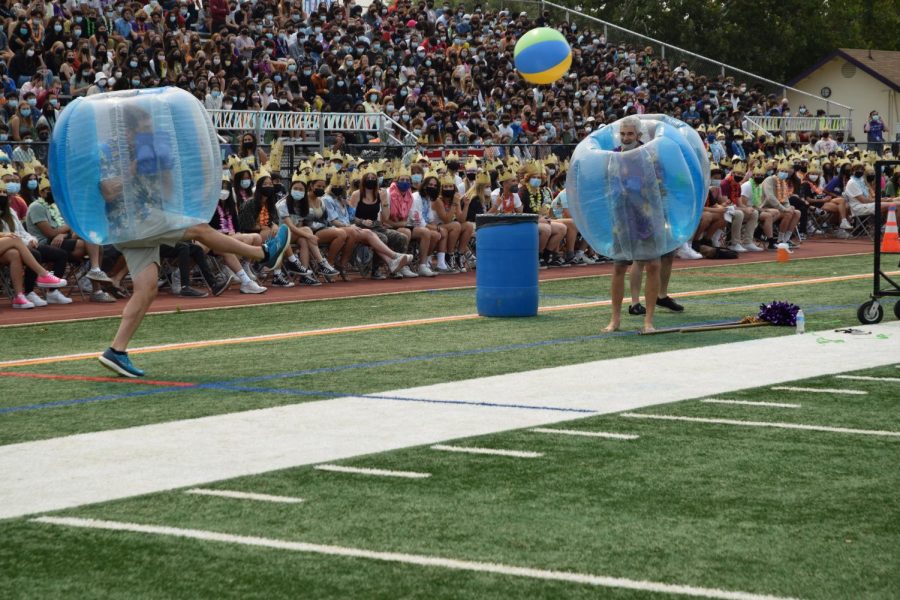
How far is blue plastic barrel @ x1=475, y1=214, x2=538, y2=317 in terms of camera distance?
46.4 ft

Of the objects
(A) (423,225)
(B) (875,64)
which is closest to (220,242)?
(A) (423,225)

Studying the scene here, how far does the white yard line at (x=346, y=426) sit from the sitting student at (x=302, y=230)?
8.47 meters

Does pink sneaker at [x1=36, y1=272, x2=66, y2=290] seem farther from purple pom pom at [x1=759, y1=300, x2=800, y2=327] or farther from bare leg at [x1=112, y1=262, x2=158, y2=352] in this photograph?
purple pom pom at [x1=759, y1=300, x2=800, y2=327]

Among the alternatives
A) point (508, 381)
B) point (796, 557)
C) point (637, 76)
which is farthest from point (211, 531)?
point (637, 76)

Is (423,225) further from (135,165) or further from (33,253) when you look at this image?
(135,165)

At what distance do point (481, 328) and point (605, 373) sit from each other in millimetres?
3361

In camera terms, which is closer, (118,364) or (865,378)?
(865,378)

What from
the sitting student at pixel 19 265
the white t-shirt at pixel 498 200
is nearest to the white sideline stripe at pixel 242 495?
the sitting student at pixel 19 265

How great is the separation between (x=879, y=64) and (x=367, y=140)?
38.4m

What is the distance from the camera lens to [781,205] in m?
25.6

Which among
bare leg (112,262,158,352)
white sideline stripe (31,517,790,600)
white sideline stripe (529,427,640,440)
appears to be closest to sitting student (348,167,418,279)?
bare leg (112,262,158,352)

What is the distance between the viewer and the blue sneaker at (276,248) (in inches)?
428

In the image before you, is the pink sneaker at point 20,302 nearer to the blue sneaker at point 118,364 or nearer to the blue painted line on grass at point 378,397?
the blue sneaker at point 118,364

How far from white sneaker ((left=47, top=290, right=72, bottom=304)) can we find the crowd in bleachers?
0.08 meters
